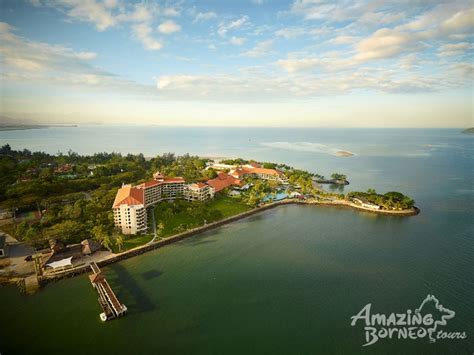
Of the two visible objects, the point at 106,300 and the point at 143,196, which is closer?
the point at 106,300

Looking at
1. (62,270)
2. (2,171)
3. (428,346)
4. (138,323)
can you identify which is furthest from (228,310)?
(2,171)

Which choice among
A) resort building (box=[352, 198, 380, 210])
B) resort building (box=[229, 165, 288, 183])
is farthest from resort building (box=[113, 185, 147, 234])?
resort building (box=[352, 198, 380, 210])

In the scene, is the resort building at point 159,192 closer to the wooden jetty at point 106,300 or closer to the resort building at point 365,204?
the wooden jetty at point 106,300

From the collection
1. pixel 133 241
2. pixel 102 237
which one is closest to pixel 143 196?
pixel 133 241

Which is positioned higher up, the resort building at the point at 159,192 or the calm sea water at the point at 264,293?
the resort building at the point at 159,192

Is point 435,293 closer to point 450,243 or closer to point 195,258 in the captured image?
point 450,243

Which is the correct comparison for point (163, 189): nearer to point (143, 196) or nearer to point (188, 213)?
point (188, 213)

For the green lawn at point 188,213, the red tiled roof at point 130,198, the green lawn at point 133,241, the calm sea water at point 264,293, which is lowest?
the calm sea water at point 264,293

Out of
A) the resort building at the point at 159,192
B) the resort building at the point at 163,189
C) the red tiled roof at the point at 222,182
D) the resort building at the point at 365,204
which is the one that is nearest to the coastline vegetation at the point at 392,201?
the resort building at the point at 365,204
